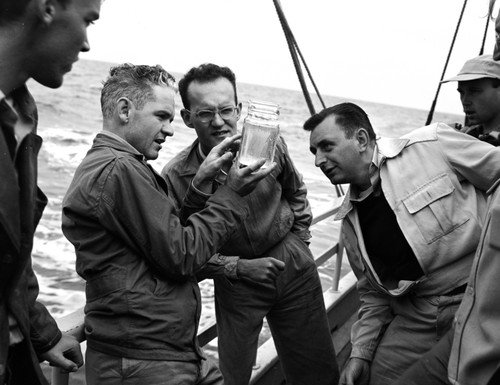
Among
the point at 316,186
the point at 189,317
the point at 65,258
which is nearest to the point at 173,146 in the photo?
the point at 316,186

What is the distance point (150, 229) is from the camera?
173cm

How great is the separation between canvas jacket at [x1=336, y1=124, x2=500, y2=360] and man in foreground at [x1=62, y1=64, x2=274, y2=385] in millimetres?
A: 854

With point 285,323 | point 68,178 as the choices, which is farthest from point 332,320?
point 68,178

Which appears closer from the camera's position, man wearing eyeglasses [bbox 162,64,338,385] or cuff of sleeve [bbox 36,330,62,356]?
cuff of sleeve [bbox 36,330,62,356]

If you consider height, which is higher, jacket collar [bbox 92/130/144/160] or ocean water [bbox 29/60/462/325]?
jacket collar [bbox 92/130/144/160]

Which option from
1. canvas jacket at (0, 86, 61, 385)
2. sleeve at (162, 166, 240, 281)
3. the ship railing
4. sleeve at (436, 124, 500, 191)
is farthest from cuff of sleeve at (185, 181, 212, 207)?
sleeve at (436, 124, 500, 191)

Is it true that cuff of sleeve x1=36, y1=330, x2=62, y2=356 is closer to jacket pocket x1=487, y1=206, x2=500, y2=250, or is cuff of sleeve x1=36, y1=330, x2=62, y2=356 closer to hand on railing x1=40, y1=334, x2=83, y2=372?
hand on railing x1=40, y1=334, x2=83, y2=372

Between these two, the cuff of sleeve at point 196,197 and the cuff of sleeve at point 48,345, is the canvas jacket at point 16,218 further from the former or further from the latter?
the cuff of sleeve at point 196,197

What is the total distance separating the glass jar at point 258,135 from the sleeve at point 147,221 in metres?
0.39

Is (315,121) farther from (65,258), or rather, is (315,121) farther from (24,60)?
(65,258)

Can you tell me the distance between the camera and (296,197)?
2848mm

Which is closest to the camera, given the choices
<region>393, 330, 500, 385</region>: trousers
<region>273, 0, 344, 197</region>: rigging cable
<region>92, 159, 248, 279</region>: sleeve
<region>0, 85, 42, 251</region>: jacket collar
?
<region>0, 85, 42, 251</region>: jacket collar

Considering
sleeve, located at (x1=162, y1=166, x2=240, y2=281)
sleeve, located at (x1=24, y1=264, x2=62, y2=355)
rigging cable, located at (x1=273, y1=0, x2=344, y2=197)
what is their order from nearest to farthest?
sleeve, located at (x1=24, y1=264, x2=62, y2=355) → sleeve, located at (x1=162, y1=166, x2=240, y2=281) → rigging cable, located at (x1=273, y1=0, x2=344, y2=197)

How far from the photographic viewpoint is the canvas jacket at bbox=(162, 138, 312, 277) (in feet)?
8.56
